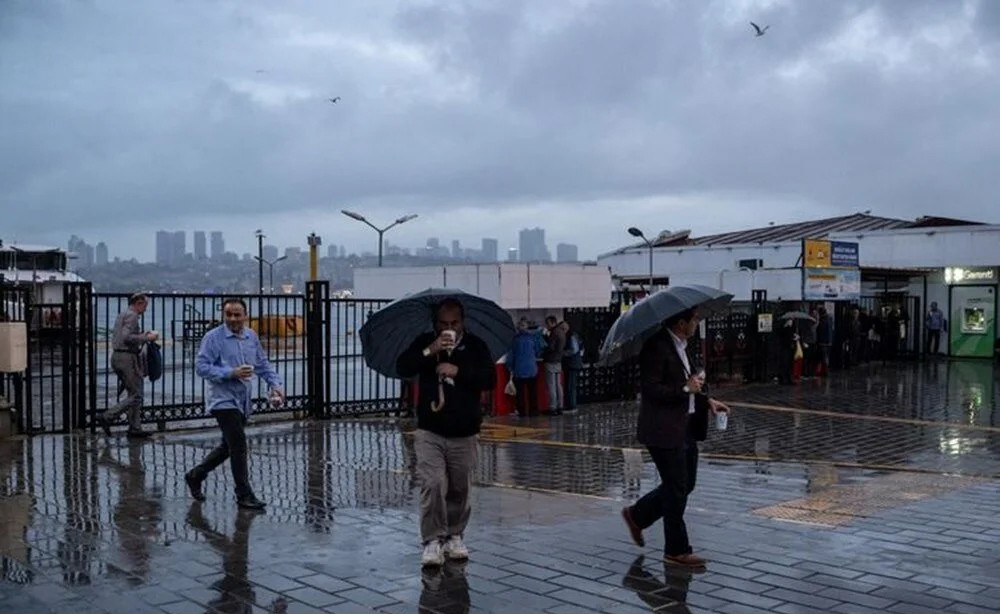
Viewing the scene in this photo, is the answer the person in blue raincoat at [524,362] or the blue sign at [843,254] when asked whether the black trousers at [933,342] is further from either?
the person in blue raincoat at [524,362]

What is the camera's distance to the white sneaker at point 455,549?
7.02 m

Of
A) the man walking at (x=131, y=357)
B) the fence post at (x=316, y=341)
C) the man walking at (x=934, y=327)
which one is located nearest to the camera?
the man walking at (x=131, y=357)

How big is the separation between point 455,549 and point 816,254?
2184 centimetres

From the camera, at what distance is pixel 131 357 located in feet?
43.5

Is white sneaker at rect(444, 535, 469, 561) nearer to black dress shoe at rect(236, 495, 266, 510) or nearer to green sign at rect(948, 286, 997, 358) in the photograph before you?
black dress shoe at rect(236, 495, 266, 510)

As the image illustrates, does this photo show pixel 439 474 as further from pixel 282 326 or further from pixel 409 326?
pixel 282 326

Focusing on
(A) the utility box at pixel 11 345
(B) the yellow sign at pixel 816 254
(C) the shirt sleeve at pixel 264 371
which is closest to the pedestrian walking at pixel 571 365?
(A) the utility box at pixel 11 345

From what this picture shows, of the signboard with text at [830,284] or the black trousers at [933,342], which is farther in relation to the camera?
the black trousers at [933,342]

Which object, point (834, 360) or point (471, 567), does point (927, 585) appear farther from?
point (834, 360)

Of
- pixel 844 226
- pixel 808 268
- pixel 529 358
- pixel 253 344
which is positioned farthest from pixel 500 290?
pixel 844 226

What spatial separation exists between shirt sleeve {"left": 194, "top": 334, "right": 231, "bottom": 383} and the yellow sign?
66.1 feet

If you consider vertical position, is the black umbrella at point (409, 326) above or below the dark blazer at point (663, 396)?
above

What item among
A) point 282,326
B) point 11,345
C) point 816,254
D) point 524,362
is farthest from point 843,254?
point 11,345

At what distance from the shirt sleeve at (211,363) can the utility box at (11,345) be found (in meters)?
5.02
